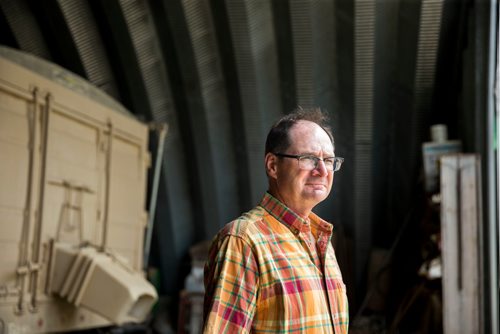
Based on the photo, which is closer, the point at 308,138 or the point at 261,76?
the point at 308,138

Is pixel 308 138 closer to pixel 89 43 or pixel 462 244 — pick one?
pixel 462 244

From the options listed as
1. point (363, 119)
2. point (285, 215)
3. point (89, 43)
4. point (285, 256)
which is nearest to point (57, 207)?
point (89, 43)

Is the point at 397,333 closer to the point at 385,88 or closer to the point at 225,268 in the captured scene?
the point at 385,88

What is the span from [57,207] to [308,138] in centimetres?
A: 478

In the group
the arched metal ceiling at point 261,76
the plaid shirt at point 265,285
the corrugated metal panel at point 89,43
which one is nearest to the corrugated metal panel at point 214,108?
the arched metal ceiling at point 261,76

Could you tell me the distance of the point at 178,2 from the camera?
27.8ft

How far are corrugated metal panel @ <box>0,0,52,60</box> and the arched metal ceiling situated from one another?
1 centimetres

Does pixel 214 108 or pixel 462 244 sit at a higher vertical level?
pixel 214 108

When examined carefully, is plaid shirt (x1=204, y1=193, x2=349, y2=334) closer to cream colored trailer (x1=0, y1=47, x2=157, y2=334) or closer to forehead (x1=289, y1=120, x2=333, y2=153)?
forehead (x1=289, y1=120, x2=333, y2=153)

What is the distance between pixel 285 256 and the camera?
6.68ft

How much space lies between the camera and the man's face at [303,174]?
7.14ft

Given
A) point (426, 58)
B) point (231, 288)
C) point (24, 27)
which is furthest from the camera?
point (24, 27)

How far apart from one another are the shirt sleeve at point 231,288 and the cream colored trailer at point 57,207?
13.8ft

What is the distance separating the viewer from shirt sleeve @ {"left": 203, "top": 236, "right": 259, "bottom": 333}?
1.88 m
